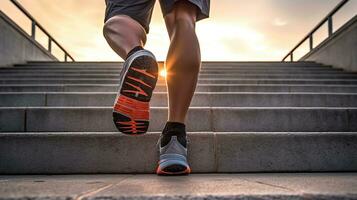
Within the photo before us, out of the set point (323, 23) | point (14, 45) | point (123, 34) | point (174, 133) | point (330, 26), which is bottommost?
point (174, 133)

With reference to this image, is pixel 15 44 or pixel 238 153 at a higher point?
pixel 15 44

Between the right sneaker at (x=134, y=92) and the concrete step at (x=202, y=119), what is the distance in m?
1.16

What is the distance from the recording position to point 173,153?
4.92 feet

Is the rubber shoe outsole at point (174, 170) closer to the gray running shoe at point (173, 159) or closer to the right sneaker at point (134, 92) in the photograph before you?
the gray running shoe at point (173, 159)

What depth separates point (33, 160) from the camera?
70.4 inches

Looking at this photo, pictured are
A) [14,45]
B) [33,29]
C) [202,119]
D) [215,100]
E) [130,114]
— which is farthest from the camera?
[33,29]

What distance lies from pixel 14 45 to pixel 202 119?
6.86 meters

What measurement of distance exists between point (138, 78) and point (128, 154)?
1.95 feet

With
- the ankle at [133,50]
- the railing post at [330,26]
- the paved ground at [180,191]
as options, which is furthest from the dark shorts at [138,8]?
the railing post at [330,26]

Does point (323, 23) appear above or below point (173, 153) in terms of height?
above

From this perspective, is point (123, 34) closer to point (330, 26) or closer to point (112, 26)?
point (112, 26)

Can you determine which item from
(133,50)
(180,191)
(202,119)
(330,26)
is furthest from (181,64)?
(330,26)

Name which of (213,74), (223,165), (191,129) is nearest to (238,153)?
(223,165)

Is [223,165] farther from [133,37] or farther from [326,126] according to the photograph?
[326,126]
